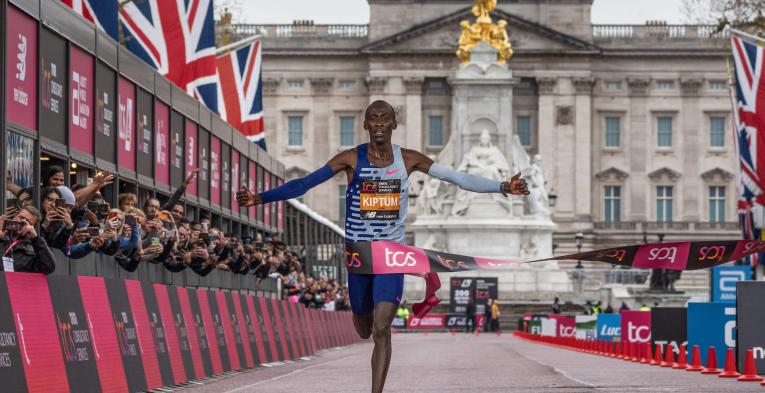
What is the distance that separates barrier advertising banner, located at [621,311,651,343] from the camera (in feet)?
124

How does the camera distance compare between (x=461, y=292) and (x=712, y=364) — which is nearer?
(x=712, y=364)

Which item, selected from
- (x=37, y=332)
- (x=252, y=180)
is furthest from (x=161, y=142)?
(x=37, y=332)

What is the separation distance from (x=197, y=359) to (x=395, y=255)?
8925mm

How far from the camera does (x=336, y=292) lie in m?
58.4

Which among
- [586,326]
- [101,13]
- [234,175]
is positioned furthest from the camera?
[586,326]

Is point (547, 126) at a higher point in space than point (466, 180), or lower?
higher

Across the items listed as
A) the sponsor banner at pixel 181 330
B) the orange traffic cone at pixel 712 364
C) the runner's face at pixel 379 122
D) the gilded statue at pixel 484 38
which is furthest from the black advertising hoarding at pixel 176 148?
the gilded statue at pixel 484 38

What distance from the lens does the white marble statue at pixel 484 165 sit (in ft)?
265

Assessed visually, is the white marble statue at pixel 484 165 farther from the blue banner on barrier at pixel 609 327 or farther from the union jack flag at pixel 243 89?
the union jack flag at pixel 243 89

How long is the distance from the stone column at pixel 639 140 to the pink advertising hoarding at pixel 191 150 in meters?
104

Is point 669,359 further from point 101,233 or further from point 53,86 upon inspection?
point 101,233

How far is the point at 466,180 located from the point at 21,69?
6.02 metres

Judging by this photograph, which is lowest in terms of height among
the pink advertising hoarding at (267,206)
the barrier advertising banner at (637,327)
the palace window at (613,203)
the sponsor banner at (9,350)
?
the barrier advertising banner at (637,327)

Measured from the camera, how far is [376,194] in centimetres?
1470
